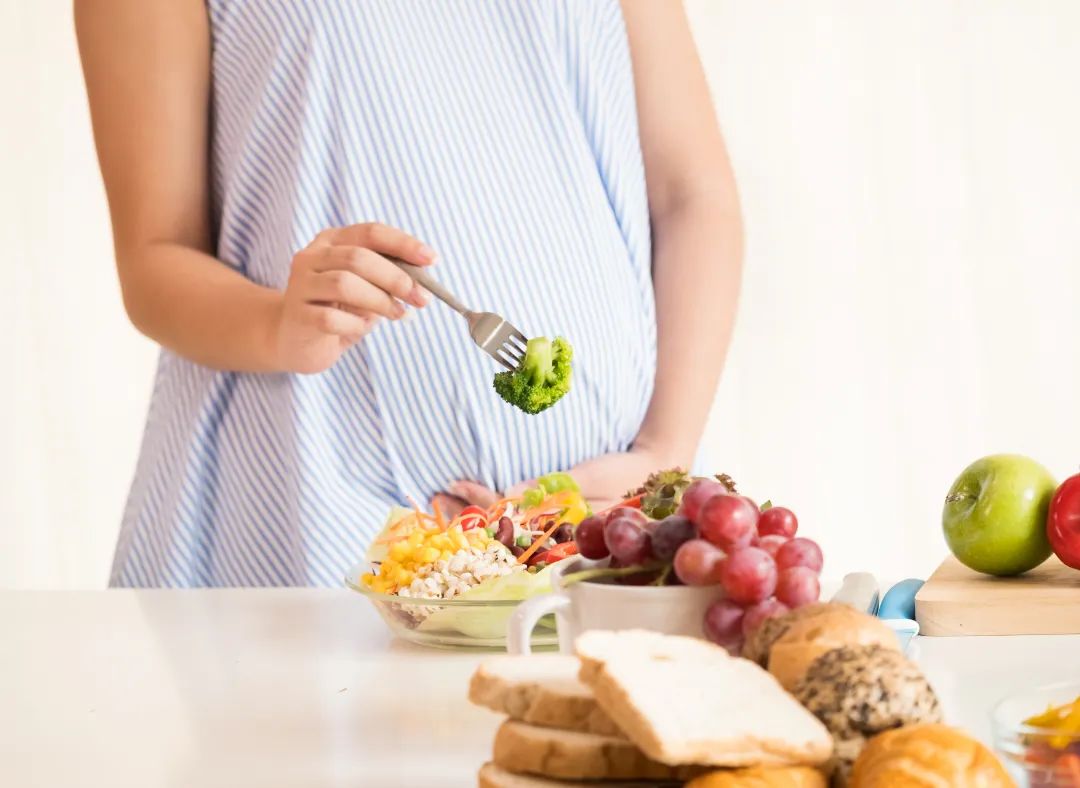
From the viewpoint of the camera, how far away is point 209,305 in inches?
61.7

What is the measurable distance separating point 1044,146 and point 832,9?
519mm

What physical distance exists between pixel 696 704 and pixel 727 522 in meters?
0.19

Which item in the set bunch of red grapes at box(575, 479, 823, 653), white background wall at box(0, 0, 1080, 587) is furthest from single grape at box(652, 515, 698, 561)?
white background wall at box(0, 0, 1080, 587)

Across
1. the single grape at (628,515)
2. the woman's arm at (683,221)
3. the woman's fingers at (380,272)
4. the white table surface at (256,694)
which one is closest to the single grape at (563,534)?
the white table surface at (256,694)

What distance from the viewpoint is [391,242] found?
4.16ft

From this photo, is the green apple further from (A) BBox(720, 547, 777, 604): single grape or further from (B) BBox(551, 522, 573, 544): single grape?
(A) BBox(720, 547, 777, 604): single grape

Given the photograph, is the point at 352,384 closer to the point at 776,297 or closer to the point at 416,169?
the point at 416,169

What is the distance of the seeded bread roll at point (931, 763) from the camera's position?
1.65 ft

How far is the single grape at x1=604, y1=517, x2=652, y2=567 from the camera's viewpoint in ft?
2.55

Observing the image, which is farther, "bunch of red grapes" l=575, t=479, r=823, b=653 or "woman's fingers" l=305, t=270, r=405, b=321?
"woman's fingers" l=305, t=270, r=405, b=321

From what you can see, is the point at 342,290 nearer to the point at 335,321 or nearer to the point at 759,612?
the point at 335,321

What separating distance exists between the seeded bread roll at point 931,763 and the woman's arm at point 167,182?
3.50 ft

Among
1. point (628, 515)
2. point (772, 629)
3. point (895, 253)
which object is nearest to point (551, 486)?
point (628, 515)

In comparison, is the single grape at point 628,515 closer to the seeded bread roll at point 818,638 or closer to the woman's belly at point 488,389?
the seeded bread roll at point 818,638
